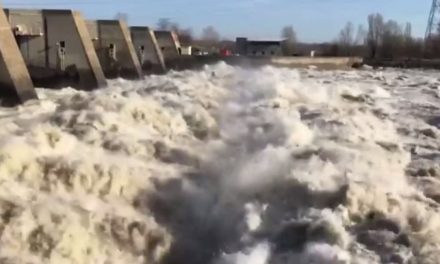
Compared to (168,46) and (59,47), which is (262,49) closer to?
(168,46)

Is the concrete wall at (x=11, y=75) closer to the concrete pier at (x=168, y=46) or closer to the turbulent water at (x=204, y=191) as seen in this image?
the turbulent water at (x=204, y=191)

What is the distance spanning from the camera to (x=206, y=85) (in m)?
15.1

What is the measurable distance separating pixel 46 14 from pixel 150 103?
10.3m

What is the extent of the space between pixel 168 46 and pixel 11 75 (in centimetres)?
2001

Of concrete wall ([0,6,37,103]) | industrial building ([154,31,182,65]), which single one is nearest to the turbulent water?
concrete wall ([0,6,37,103])

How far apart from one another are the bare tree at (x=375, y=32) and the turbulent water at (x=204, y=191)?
5185 centimetres

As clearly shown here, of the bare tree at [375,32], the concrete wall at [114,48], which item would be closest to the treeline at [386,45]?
the bare tree at [375,32]

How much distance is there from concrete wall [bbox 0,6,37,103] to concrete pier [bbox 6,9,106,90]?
577 centimetres

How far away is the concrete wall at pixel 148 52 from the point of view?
28.7 meters

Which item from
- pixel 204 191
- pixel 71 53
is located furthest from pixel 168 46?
pixel 204 191

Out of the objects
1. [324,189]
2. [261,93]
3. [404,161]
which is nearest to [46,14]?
[261,93]

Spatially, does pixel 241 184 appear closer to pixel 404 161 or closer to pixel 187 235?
pixel 187 235

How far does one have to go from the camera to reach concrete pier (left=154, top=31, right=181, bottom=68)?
31547 millimetres

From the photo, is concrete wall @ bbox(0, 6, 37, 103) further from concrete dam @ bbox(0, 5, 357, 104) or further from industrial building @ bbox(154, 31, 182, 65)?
industrial building @ bbox(154, 31, 182, 65)
